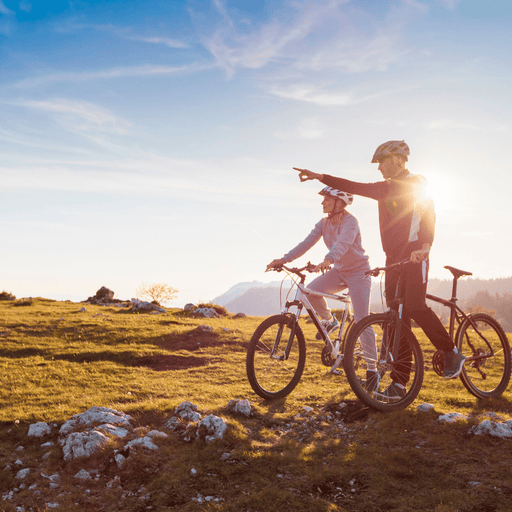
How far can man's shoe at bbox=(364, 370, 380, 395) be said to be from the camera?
5.84 metres

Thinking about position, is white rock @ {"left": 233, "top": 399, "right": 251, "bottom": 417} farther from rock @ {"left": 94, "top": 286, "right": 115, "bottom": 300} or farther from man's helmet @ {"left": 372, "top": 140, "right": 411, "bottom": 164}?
rock @ {"left": 94, "top": 286, "right": 115, "bottom": 300}

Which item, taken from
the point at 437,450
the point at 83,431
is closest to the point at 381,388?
the point at 437,450

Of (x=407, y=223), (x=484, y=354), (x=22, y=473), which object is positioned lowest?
(x=22, y=473)

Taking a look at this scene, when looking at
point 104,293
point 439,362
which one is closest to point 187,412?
point 439,362

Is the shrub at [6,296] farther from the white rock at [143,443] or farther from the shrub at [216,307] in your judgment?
the white rock at [143,443]

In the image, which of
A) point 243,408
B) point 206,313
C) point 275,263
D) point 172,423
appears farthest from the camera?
point 206,313

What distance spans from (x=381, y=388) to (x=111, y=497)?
4059 millimetres

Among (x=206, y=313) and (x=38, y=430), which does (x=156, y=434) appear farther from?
(x=206, y=313)

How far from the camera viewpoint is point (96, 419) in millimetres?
5422

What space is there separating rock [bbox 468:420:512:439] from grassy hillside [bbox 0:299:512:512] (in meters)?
0.08

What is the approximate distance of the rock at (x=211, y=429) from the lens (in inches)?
197

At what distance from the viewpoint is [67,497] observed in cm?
409

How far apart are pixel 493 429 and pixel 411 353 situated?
1.36 meters

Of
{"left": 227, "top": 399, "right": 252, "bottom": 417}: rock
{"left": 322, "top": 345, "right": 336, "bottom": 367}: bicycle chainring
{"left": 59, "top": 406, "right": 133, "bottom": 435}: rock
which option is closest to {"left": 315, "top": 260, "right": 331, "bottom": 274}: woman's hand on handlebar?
{"left": 322, "top": 345, "right": 336, "bottom": 367}: bicycle chainring
